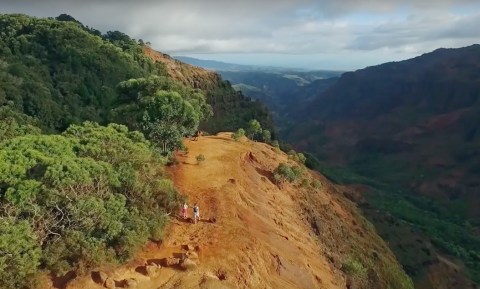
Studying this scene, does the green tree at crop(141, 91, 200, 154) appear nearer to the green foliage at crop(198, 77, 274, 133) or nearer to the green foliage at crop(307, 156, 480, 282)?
the green foliage at crop(307, 156, 480, 282)

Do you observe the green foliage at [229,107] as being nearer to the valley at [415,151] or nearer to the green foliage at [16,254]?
the valley at [415,151]

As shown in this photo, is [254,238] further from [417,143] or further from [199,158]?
[417,143]

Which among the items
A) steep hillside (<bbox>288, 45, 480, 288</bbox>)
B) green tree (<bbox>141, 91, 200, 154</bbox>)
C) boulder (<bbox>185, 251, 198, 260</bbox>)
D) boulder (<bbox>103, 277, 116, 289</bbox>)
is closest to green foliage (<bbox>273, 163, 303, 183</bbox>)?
green tree (<bbox>141, 91, 200, 154</bbox>)

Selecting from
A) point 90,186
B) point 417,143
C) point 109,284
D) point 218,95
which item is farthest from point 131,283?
point 417,143

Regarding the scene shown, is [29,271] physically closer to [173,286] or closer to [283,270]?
[173,286]

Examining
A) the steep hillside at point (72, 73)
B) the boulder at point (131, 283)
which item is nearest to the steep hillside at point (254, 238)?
the boulder at point (131, 283)

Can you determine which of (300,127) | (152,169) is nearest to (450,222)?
(152,169)
